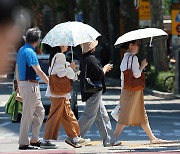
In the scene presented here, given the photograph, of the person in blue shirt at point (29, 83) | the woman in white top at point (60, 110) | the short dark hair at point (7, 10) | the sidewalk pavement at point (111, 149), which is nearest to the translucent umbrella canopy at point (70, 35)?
the woman in white top at point (60, 110)

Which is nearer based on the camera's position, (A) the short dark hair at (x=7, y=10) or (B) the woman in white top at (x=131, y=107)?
(A) the short dark hair at (x=7, y=10)

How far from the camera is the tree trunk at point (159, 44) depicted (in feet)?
97.9

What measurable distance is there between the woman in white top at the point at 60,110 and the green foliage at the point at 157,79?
16307mm

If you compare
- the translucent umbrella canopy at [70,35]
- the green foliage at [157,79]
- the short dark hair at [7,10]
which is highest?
the short dark hair at [7,10]

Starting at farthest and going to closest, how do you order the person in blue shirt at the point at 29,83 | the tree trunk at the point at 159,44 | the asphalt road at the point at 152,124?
1. the tree trunk at the point at 159,44
2. the asphalt road at the point at 152,124
3. the person in blue shirt at the point at 29,83

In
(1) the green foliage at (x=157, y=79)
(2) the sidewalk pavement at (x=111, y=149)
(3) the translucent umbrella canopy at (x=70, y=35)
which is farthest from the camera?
(1) the green foliage at (x=157, y=79)

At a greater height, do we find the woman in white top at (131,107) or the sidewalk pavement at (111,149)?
the woman in white top at (131,107)

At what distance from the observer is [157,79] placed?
94.9ft

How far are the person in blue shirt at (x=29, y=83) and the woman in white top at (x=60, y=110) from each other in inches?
9.9

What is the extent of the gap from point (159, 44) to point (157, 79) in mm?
2219

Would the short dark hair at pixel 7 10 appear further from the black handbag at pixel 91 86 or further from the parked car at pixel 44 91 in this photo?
the parked car at pixel 44 91

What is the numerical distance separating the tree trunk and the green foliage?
1.57 feet

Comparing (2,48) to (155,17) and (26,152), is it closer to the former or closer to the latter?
(26,152)

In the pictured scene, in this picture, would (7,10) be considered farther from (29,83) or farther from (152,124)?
(152,124)
